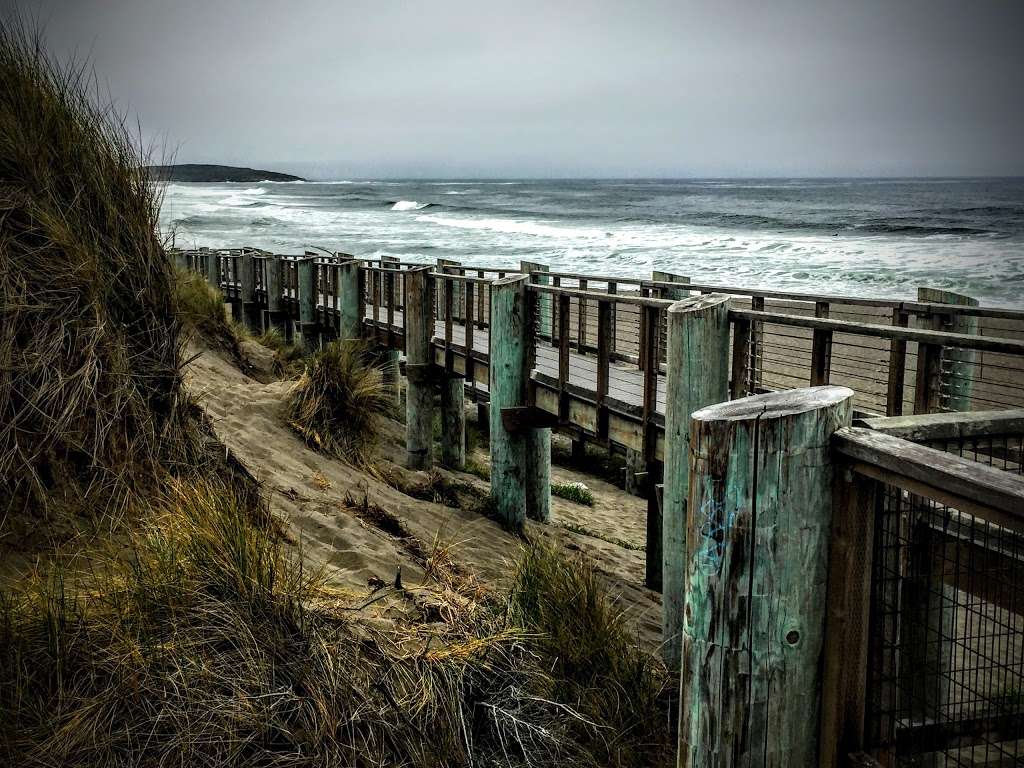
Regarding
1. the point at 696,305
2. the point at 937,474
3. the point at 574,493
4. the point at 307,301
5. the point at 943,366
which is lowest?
the point at 574,493

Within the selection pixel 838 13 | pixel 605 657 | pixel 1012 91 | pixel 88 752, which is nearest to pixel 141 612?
pixel 88 752

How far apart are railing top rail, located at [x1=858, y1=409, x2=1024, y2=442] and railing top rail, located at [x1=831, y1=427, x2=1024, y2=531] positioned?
0.14 metres

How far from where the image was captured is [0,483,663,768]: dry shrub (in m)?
3.49

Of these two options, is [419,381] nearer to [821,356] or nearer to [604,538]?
[604,538]

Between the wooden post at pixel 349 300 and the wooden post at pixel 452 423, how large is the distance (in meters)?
1.72

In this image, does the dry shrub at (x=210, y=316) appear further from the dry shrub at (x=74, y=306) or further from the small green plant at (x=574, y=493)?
the dry shrub at (x=74, y=306)

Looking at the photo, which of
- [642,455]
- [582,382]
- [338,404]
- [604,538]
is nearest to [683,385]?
[642,455]

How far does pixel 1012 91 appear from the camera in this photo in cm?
6844

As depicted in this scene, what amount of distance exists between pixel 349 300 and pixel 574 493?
4.62 meters

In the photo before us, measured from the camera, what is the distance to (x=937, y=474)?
190 cm

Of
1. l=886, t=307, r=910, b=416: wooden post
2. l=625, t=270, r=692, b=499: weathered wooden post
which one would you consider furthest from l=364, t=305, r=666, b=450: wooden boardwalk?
l=886, t=307, r=910, b=416: wooden post

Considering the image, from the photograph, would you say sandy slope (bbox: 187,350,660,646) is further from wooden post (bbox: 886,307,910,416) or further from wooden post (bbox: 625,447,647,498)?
wooden post (bbox: 886,307,910,416)

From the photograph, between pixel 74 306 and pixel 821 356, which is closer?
pixel 74 306

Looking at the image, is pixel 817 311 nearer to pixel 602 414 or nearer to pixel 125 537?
pixel 602 414
